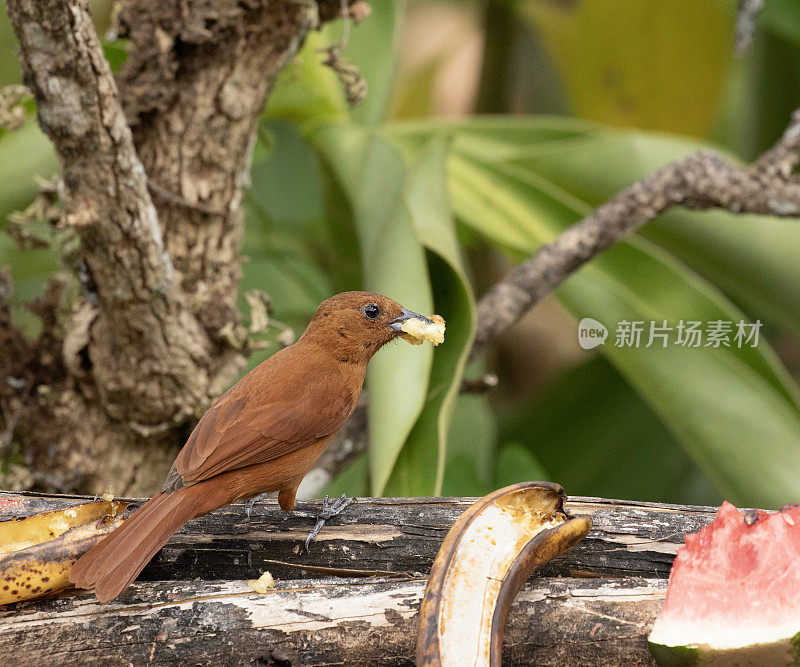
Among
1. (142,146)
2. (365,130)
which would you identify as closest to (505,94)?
(365,130)

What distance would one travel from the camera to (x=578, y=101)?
213cm

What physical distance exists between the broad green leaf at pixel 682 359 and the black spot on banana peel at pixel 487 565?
0.57 metres

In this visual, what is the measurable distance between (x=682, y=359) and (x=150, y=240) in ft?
2.67

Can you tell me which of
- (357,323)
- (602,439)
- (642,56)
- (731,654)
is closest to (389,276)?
(357,323)

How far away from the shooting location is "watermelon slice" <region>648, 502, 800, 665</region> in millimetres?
617

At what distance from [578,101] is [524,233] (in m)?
0.85

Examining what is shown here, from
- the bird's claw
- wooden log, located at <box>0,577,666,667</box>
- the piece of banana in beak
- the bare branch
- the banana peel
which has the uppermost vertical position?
the bare branch

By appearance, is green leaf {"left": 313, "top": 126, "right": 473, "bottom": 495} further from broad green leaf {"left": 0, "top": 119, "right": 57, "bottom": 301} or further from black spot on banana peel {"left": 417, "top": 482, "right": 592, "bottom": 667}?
broad green leaf {"left": 0, "top": 119, "right": 57, "bottom": 301}

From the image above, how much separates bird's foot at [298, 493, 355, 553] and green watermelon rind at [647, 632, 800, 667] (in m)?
0.33

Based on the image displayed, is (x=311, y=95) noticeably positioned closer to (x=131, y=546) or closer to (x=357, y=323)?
(x=357, y=323)

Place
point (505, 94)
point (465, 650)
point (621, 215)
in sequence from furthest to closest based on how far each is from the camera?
1. point (505, 94)
2. point (621, 215)
3. point (465, 650)

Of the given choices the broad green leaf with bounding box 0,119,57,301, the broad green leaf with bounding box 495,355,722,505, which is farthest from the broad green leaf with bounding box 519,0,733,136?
the broad green leaf with bounding box 0,119,57,301

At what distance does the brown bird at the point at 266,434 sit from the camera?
666 millimetres

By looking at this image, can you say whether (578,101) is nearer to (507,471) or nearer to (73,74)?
(507,471)
